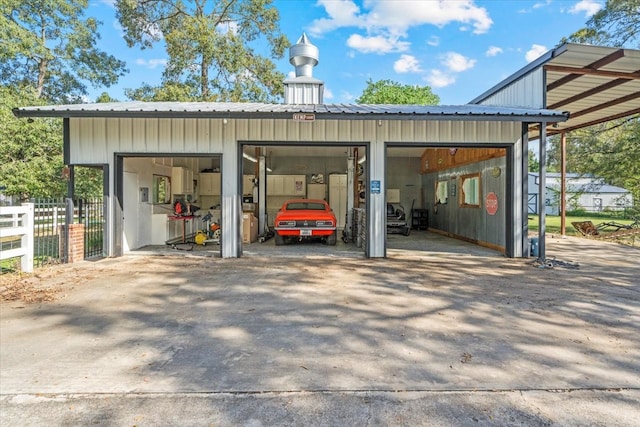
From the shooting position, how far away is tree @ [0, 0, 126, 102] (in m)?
20.7

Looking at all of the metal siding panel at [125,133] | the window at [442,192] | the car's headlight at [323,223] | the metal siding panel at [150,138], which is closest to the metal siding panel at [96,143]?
the metal siding panel at [125,133]

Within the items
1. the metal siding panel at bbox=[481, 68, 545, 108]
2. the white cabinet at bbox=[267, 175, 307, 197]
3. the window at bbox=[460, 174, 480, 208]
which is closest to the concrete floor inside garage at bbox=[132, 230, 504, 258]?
the window at bbox=[460, 174, 480, 208]

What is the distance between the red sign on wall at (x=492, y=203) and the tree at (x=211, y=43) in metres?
13.5

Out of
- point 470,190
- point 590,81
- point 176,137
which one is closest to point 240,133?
point 176,137

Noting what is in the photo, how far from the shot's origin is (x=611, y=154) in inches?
677

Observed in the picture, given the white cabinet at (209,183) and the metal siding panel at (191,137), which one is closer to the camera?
the metal siding panel at (191,137)

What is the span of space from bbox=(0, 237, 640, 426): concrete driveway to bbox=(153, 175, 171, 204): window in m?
4.66

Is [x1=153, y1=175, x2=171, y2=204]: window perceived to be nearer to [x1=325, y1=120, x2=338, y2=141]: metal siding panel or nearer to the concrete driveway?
the concrete driveway

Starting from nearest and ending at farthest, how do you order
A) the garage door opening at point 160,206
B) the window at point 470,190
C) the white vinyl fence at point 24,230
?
1. the white vinyl fence at point 24,230
2. the garage door opening at point 160,206
3. the window at point 470,190

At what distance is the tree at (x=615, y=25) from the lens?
16.4 metres

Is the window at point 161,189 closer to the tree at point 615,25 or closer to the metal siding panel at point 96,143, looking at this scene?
the metal siding panel at point 96,143

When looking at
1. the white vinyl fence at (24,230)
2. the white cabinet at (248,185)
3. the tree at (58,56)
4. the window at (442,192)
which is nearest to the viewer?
the white vinyl fence at (24,230)

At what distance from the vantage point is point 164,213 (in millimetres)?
11344

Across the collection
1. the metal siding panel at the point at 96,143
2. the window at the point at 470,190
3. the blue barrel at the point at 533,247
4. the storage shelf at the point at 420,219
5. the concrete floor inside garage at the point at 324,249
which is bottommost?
the concrete floor inside garage at the point at 324,249
